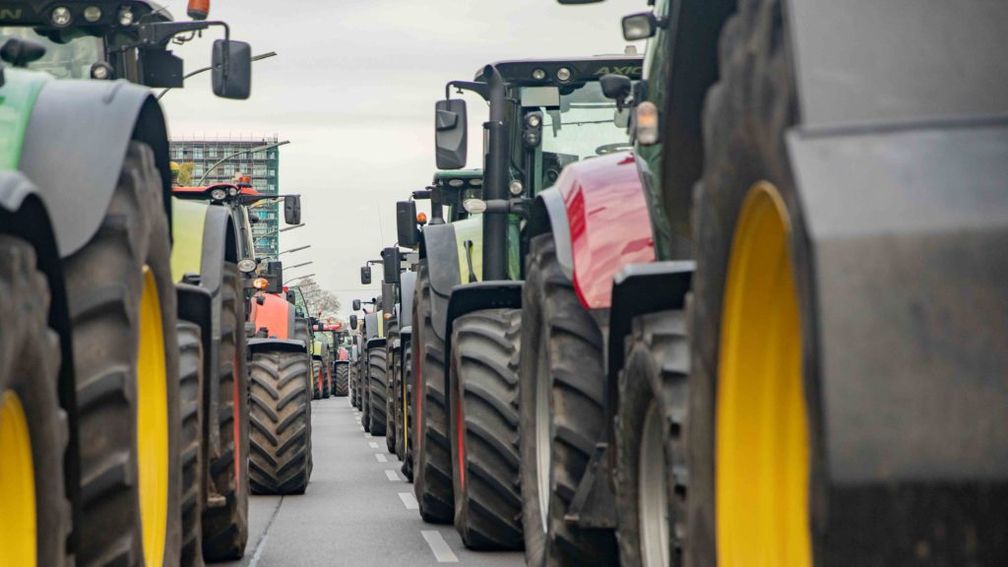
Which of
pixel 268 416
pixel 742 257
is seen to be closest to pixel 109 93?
pixel 742 257

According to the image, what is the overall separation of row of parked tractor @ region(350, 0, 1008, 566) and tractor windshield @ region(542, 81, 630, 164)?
428 centimetres

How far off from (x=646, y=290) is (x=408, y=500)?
9.42m

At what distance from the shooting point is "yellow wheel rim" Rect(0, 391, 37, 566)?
12.2ft

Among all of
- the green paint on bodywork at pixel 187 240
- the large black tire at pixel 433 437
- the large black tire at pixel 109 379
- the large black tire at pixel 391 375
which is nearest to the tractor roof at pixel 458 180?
the large black tire at pixel 391 375

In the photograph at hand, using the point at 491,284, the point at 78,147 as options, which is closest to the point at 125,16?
the point at 491,284

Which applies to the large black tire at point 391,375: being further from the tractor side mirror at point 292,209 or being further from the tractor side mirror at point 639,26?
the tractor side mirror at point 639,26

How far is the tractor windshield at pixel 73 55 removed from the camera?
829cm

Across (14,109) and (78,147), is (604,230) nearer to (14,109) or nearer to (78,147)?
(78,147)

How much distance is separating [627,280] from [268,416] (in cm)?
837

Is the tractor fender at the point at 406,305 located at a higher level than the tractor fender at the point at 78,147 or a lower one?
lower

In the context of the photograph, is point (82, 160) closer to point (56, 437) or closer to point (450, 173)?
point (56, 437)

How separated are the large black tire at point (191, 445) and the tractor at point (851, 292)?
307 centimetres

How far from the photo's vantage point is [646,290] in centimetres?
523

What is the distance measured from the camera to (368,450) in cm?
2305
